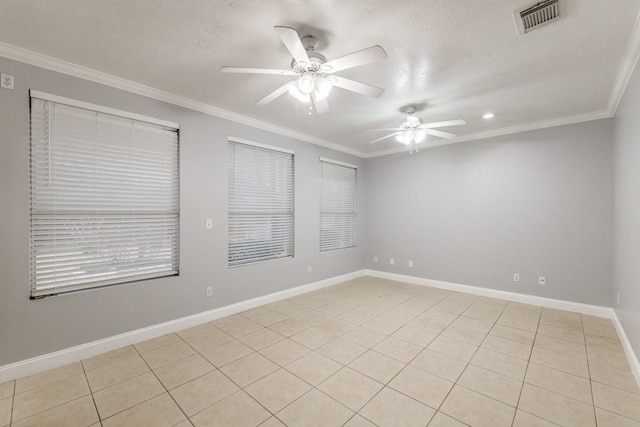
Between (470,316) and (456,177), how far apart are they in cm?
243

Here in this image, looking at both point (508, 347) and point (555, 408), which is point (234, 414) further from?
point (508, 347)

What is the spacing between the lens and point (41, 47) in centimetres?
229

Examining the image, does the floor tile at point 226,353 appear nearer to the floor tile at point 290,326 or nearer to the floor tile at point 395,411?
the floor tile at point 290,326

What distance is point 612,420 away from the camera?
1853mm

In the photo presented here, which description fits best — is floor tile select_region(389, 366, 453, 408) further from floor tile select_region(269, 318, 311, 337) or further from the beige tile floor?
floor tile select_region(269, 318, 311, 337)

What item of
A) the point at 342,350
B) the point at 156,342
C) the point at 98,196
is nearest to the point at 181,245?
the point at 98,196

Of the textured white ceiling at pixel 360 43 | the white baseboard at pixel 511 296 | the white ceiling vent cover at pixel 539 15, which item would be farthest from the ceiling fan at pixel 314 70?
the white baseboard at pixel 511 296

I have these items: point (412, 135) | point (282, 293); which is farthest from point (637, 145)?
point (282, 293)

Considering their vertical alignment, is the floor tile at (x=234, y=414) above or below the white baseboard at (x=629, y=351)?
below

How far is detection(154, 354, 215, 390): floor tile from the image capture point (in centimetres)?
229

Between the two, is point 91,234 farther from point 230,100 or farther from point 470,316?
point 470,316

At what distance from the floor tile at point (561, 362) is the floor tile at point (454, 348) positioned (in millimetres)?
544

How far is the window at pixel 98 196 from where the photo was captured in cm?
249

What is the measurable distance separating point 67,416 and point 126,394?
34 cm
